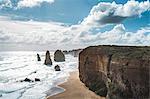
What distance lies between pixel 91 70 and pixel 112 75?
10.0 m

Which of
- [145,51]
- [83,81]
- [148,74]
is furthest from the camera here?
[83,81]

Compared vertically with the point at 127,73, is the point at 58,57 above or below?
below

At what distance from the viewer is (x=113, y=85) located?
24594 mm

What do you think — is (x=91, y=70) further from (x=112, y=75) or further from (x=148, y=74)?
(x=148, y=74)

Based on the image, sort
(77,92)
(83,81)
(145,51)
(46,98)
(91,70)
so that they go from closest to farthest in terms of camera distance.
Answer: (145,51)
(46,98)
(77,92)
(91,70)
(83,81)

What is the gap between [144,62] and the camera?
21781 millimetres

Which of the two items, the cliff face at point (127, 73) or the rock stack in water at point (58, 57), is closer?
the cliff face at point (127, 73)

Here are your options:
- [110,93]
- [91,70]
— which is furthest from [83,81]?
[110,93]

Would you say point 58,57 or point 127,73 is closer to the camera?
point 127,73

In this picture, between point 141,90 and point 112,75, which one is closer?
point 141,90

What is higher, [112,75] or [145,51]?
[145,51]

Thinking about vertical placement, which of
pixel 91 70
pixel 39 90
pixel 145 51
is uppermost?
pixel 145 51

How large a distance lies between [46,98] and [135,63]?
12187 millimetres

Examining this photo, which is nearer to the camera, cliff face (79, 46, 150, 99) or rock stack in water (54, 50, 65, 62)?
cliff face (79, 46, 150, 99)
